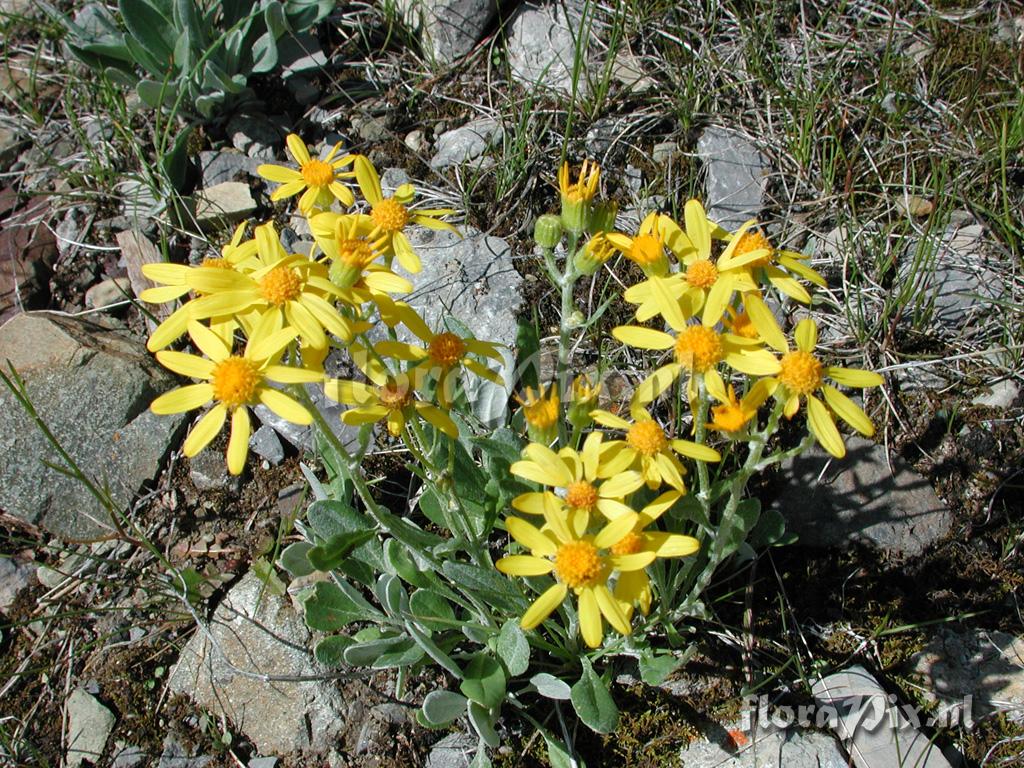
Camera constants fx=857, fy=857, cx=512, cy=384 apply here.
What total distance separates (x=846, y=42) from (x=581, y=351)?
7.03ft

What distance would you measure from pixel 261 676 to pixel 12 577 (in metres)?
1.25

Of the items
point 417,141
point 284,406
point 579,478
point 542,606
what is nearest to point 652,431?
point 579,478

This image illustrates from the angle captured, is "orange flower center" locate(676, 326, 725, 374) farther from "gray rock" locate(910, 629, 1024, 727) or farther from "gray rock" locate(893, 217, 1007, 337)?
"gray rock" locate(893, 217, 1007, 337)

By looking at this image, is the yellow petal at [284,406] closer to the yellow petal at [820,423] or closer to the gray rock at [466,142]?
the yellow petal at [820,423]

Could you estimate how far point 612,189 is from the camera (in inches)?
156

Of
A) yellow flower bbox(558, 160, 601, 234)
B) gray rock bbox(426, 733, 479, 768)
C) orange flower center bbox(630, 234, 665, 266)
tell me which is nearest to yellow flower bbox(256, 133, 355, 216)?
yellow flower bbox(558, 160, 601, 234)

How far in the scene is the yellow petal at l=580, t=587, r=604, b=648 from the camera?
210 cm

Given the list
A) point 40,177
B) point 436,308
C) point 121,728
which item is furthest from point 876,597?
point 40,177

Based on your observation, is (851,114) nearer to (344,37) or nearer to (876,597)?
(876,597)

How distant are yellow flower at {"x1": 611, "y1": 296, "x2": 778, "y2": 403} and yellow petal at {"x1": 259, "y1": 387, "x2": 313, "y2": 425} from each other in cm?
79

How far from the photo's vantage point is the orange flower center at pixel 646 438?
2.20 meters

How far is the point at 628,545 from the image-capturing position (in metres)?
2.16

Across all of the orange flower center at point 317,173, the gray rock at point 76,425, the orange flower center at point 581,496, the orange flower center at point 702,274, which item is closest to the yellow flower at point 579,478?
the orange flower center at point 581,496

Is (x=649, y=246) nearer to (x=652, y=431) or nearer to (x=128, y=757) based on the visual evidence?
(x=652, y=431)
